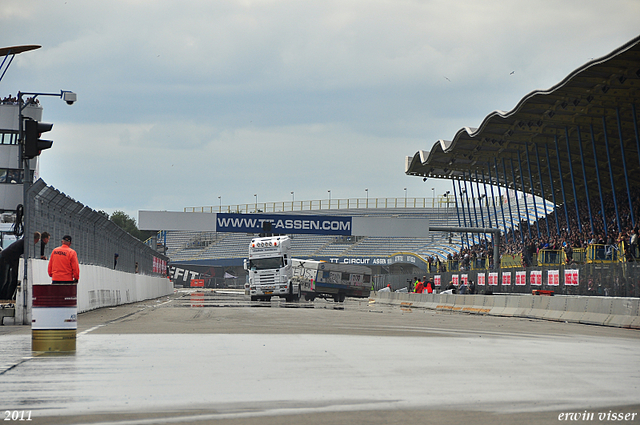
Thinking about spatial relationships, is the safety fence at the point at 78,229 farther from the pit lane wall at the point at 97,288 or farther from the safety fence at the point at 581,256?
the safety fence at the point at 581,256

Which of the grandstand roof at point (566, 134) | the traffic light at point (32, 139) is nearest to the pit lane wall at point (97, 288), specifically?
the traffic light at point (32, 139)

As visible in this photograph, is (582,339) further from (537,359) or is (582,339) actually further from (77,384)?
(77,384)

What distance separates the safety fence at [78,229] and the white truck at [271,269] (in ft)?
22.2

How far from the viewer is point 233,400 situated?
6535 millimetres

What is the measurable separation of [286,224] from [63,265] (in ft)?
149

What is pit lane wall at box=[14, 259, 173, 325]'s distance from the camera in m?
17.3

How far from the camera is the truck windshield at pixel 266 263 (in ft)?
137

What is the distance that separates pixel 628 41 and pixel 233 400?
91.3 feet

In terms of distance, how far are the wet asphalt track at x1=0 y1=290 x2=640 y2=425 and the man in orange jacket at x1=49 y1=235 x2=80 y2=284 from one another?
41.1 inches

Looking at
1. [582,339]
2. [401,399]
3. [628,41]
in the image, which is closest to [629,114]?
[628,41]

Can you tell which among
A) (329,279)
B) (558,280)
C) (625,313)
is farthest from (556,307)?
(329,279)

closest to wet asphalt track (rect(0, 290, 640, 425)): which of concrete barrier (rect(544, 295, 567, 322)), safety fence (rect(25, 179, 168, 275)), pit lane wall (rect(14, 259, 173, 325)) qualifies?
pit lane wall (rect(14, 259, 173, 325))

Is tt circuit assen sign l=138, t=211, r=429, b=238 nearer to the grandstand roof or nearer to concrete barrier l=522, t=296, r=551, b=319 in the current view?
the grandstand roof

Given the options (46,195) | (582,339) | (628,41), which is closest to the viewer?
(582,339)
